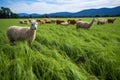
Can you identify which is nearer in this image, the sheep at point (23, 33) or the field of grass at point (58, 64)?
the field of grass at point (58, 64)

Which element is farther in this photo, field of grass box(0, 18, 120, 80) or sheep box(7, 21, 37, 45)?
sheep box(7, 21, 37, 45)

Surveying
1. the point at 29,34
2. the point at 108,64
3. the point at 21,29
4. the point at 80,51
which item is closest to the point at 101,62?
the point at 108,64

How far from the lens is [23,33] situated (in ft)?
18.4

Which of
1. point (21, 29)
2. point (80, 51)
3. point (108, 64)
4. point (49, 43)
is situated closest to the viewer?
point (108, 64)

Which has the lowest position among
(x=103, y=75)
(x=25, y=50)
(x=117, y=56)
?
(x=103, y=75)

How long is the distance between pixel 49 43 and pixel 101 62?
209cm

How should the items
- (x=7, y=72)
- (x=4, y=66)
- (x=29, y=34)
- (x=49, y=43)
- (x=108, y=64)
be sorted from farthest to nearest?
1. (x=29, y=34)
2. (x=49, y=43)
3. (x=108, y=64)
4. (x=4, y=66)
5. (x=7, y=72)

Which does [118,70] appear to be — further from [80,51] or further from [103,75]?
[80,51]

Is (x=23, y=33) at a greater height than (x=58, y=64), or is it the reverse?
(x=23, y=33)

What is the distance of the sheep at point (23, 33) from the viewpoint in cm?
537

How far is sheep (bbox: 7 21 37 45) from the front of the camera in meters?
5.37

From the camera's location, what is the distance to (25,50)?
3.37 meters

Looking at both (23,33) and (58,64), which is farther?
(23,33)

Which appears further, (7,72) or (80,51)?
(80,51)
